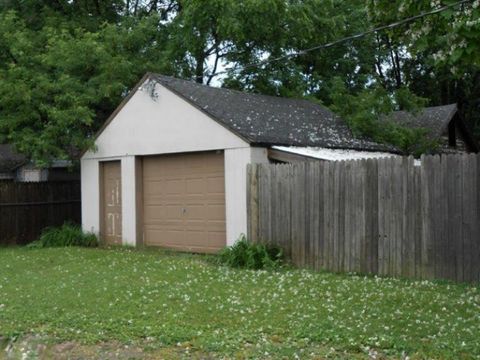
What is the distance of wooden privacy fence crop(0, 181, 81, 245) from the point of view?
17.8 m

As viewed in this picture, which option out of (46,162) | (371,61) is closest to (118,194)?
(46,162)

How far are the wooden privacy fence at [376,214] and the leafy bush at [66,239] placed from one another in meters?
5.65

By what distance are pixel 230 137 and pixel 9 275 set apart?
17.1 feet

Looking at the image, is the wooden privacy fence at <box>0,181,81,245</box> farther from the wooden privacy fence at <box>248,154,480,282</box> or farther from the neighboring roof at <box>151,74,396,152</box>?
the wooden privacy fence at <box>248,154,480,282</box>

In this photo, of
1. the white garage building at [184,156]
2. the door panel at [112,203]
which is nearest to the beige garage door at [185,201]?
the white garage building at [184,156]

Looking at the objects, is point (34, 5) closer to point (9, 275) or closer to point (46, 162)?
point (46, 162)

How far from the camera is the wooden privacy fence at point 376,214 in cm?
952

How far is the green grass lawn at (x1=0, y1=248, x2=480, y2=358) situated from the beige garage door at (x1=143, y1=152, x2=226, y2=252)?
103 inches

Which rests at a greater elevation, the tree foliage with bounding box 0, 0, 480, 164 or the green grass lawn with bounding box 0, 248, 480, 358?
the tree foliage with bounding box 0, 0, 480, 164

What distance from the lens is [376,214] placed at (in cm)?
1050

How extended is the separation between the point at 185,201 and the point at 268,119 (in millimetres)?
2800

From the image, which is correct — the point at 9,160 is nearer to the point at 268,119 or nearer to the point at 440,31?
the point at 268,119

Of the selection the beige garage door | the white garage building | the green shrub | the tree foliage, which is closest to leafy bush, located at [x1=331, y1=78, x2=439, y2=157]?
the tree foliage

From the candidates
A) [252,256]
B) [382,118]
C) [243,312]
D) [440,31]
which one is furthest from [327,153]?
[243,312]
